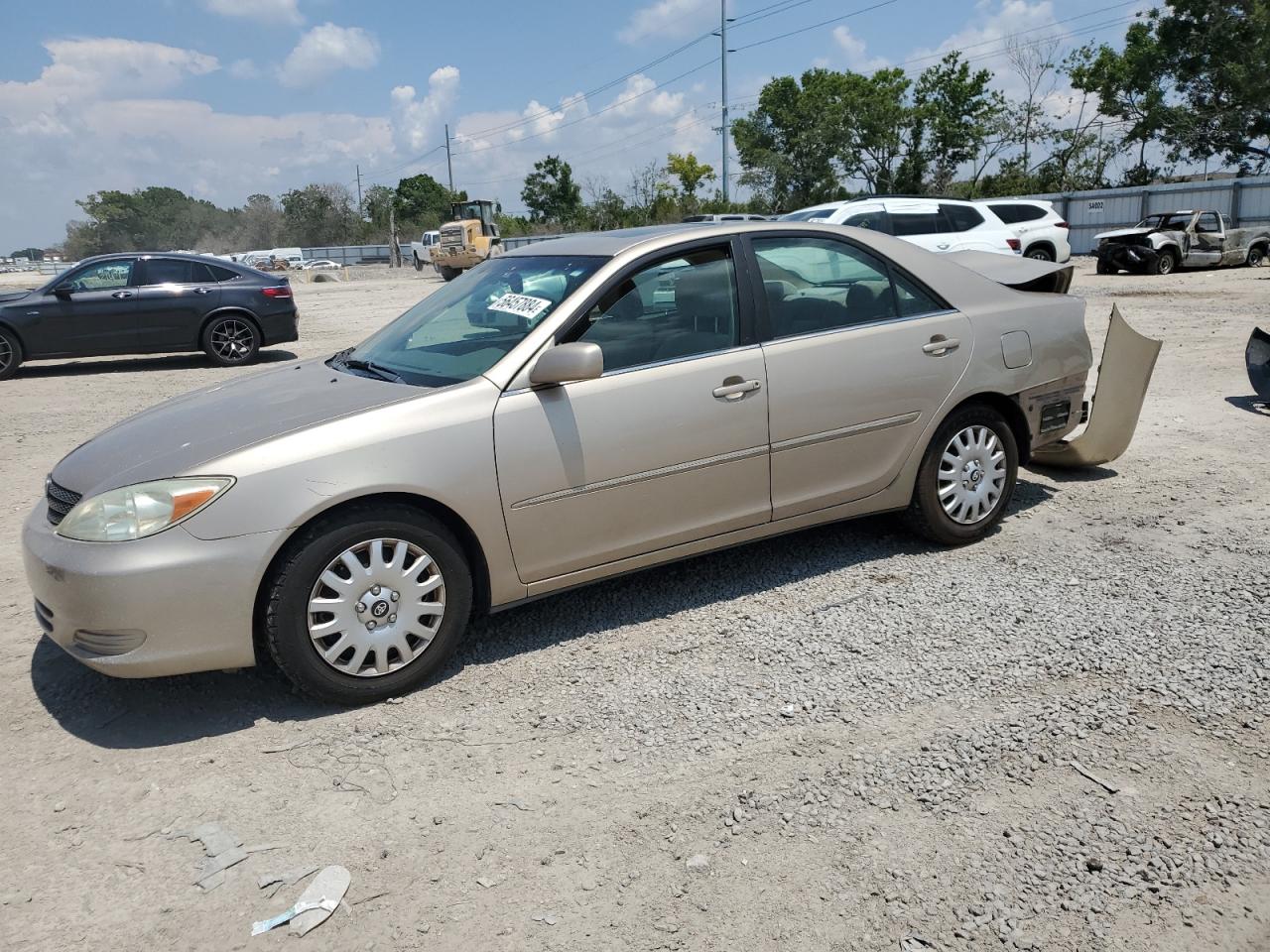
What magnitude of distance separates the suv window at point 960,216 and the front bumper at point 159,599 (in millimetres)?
17127

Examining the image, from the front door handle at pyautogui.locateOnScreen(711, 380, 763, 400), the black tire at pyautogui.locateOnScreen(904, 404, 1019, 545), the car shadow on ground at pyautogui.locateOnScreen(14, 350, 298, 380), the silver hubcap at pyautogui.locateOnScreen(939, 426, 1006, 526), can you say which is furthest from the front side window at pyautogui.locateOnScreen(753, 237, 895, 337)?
the car shadow on ground at pyautogui.locateOnScreen(14, 350, 298, 380)

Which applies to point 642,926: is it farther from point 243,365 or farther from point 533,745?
point 243,365

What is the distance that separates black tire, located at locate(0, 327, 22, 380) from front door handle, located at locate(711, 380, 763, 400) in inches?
485

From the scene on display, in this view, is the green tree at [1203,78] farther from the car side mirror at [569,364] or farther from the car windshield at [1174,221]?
the car side mirror at [569,364]

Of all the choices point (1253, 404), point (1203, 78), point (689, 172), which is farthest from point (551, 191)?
point (1253, 404)

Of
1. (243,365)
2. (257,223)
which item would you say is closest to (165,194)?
(257,223)

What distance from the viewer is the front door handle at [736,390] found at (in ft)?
13.6

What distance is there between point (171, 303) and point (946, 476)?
38.6ft

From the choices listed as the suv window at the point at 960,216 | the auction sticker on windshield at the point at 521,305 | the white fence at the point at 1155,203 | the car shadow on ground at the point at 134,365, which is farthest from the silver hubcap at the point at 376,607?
the white fence at the point at 1155,203

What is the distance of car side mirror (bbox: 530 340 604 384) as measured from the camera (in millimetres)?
3727

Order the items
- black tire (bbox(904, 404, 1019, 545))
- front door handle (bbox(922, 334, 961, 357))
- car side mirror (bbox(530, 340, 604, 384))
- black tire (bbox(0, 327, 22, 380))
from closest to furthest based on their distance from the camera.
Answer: car side mirror (bbox(530, 340, 604, 384)) < front door handle (bbox(922, 334, 961, 357)) < black tire (bbox(904, 404, 1019, 545)) < black tire (bbox(0, 327, 22, 380))

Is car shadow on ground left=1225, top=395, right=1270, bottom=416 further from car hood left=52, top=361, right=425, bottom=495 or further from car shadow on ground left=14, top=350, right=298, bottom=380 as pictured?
car shadow on ground left=14, top=350, right=298, bottom=380

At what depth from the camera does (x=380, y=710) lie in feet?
11.9

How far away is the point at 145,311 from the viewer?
13258 mm
